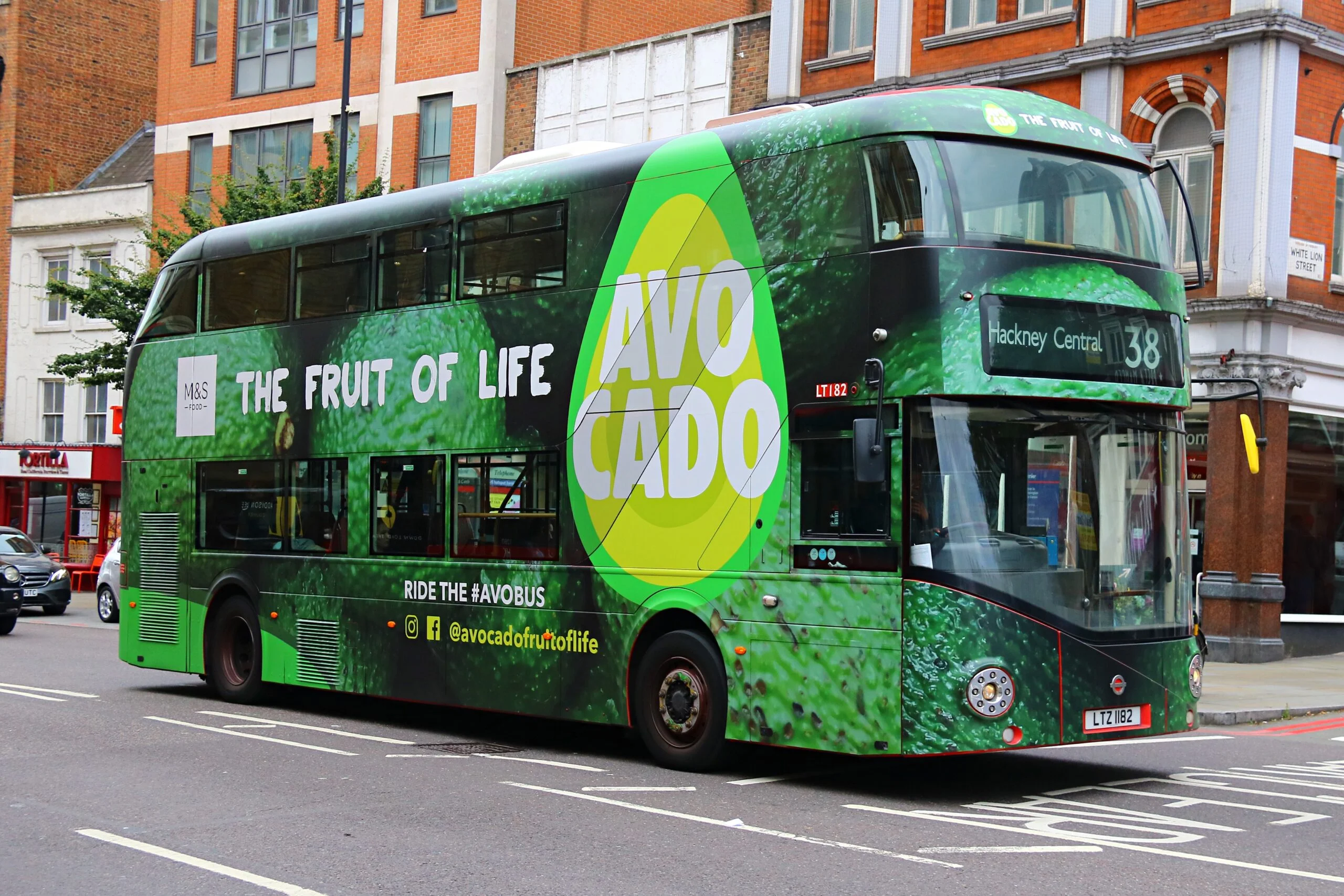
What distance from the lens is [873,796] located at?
1023 cm

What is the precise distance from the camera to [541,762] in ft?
38.6

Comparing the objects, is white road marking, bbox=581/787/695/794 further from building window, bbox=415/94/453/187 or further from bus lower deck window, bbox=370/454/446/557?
building window, bbox=415/94/453/187

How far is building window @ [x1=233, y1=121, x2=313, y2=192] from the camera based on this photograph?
35219mm

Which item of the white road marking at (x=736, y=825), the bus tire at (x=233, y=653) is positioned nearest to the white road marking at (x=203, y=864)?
the white road marking at (x=736, y=825)

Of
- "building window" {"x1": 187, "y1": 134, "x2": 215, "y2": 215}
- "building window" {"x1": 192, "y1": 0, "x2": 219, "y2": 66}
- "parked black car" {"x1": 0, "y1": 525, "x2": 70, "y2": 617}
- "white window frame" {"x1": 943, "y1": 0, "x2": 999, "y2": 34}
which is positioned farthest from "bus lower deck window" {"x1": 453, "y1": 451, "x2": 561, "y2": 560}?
"building window" {"x1": 192, "y1": 0, "x2": 219, "y2": 66}

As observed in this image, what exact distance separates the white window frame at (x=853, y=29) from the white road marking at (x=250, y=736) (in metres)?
16.1

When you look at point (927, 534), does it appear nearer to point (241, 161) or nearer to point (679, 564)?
point (679, 564)

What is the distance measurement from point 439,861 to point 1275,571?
54.4ft

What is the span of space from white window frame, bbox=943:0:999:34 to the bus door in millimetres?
13856

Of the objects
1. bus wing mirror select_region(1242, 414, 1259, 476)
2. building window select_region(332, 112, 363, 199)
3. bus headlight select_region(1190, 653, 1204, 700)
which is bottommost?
bus headlight select_region(1190, 653, 1204, 700)

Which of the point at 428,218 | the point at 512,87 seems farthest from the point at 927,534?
the point at 512,87

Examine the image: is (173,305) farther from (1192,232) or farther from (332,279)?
(1192,232)

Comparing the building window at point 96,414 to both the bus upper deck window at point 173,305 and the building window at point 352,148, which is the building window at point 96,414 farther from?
the bus upper deck window at point 173,305

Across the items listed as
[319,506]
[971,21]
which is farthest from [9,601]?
[971,21]
